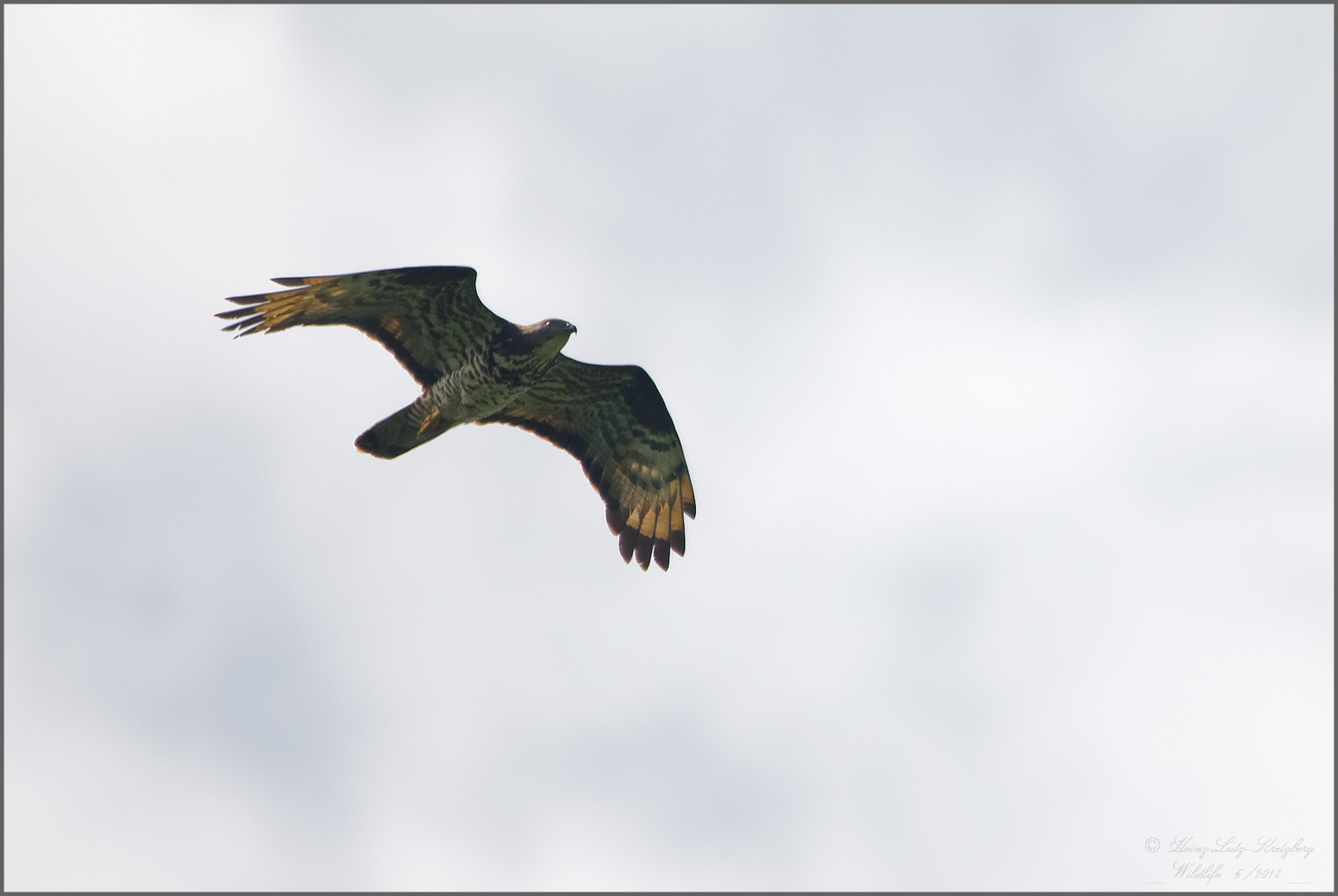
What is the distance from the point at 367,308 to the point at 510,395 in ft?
6.02

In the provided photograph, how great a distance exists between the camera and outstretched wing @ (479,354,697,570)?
15.9 m

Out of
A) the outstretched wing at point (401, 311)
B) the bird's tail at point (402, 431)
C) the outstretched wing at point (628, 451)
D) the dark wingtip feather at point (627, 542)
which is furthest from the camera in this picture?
the dark wingtip feather at point (627, 542)

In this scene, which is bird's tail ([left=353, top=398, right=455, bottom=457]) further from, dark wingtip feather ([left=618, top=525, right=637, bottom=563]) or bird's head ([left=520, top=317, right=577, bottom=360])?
dark wingtip feather ([left=618, top=525, right=637, bottom=563])

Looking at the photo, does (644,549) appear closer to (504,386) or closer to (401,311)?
(504,386)

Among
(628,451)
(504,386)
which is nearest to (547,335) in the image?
(504,386)

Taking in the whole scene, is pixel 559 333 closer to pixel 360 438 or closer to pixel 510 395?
pixel 510 395

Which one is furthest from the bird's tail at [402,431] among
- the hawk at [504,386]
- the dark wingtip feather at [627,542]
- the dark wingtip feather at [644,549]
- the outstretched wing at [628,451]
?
the dark wingtip feather at [644,549]

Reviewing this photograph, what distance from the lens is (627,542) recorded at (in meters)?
16.4

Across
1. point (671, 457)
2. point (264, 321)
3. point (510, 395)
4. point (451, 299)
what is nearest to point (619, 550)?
point (671, 457)

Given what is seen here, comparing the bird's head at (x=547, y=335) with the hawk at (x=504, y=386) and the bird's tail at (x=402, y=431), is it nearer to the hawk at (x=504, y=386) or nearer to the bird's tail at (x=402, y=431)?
the hawk at (x=504, y=386)

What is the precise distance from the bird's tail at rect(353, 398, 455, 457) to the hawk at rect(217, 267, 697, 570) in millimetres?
12

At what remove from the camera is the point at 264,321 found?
46.4ft

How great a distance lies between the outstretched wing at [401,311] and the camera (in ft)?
46.0

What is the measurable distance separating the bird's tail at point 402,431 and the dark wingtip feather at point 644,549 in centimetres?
309
